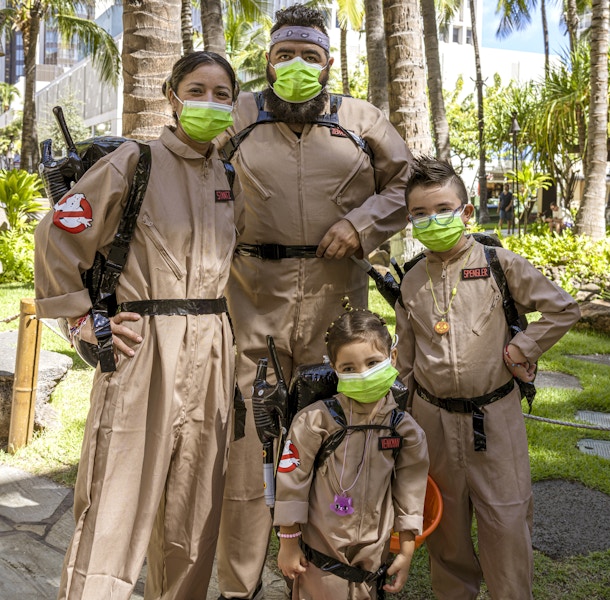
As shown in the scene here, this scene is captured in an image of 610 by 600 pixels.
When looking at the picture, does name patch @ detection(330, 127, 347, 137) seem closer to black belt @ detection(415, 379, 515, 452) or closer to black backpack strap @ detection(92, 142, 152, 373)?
black backpack strap @ detection(92, 142, 152, 373)

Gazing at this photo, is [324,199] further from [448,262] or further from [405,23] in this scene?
[405,23]

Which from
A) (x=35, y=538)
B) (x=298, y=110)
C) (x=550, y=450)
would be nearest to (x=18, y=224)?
(x=35, y=538)

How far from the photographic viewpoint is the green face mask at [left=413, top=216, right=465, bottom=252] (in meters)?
3.13

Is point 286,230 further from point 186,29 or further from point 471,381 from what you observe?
point 186,29

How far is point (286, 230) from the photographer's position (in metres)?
3.46

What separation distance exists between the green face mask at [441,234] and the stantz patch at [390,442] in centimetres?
81

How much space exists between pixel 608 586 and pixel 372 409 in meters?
1.67

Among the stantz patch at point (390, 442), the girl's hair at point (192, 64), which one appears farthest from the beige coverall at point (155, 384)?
the stantz patch at point (390, 442)

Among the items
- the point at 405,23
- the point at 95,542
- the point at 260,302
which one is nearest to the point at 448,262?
the point at 260,302

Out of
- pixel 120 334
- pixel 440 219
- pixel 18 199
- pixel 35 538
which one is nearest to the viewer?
pixel 120 334

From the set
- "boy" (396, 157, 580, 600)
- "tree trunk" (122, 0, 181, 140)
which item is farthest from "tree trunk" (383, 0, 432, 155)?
"boy" (396, 157, 580, 600)

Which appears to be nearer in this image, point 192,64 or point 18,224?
point 192,64

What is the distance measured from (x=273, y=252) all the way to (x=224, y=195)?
1.64 feet

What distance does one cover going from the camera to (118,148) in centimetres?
284
